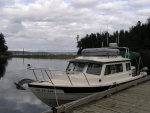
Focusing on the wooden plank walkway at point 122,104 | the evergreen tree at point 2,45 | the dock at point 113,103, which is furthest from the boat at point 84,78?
the evergreen tree at point 2,45

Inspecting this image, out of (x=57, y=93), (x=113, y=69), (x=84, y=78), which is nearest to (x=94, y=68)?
(x=84, y=78)

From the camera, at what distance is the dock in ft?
27.7

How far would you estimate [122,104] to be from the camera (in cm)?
938

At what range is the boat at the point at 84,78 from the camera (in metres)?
11.4

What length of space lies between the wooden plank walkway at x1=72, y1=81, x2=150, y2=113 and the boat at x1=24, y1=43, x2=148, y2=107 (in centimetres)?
160

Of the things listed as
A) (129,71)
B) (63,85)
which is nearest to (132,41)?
(129,71)

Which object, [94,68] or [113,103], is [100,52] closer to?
[94,68]

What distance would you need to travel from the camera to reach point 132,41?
253ft

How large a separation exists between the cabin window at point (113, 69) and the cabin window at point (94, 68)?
494mm

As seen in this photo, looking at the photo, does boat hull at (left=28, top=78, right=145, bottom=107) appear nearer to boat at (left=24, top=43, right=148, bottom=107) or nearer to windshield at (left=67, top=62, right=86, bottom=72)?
boat at (left=24, top=43, right=148, bottom=107)

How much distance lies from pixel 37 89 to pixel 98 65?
3.71 metres

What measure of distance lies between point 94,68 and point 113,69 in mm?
1405

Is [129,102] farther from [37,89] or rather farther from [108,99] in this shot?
[37,89]

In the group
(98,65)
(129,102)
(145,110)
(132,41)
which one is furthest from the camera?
(132,41)
